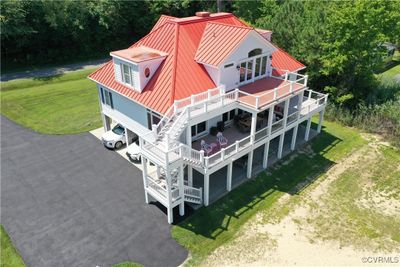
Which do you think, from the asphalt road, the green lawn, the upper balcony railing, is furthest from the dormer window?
the asphalt road

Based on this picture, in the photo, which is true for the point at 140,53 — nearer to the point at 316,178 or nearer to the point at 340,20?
the point at 316,178

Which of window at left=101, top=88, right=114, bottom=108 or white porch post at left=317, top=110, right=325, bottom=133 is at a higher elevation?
window at left=101, top=88, right=114, bottom=108

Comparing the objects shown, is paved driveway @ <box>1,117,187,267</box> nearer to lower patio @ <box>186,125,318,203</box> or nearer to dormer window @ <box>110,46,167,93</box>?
lower patio @ <box>186,125,318,203</box>

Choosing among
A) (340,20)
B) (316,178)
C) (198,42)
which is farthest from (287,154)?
(340,20)

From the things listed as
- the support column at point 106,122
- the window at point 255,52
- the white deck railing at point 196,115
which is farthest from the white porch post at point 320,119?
the support column at point 106,122

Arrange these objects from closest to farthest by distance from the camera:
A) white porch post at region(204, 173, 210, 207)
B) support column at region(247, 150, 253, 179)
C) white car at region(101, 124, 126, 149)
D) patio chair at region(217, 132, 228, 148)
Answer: white porch post at region(204, 173, 210, 207), patio chair at region(217, 132, 228, 148), support column at region(247, 150, 253, 179), white car at region(101, 124, 126, 149)

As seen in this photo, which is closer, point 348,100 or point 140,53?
point 140,53

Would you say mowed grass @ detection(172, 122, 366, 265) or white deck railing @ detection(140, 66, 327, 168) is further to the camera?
mowed grass @ detection(172, 122, 366, 265)
